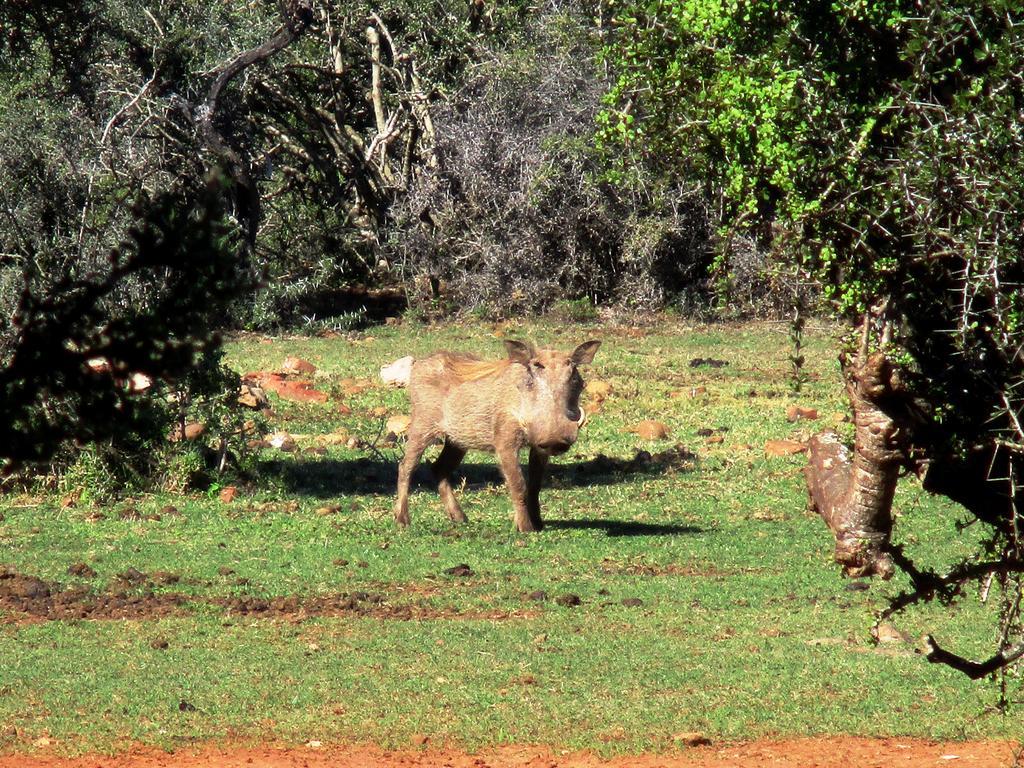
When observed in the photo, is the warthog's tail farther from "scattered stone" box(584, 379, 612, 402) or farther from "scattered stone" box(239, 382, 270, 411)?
"scattered stone" box(584, 379, 612, 402)

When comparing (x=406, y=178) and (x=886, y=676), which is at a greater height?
(x=406, y=178)

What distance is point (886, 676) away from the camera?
7414mm

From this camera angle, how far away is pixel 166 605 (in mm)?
8633

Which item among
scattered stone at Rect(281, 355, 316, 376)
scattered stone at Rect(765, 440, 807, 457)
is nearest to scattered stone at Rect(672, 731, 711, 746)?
scattered stone at Rect(765, 440, 807, 457)

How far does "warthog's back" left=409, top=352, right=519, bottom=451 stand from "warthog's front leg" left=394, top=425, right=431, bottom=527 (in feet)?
0.35

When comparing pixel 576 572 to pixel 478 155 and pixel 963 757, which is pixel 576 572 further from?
pixel 478 155

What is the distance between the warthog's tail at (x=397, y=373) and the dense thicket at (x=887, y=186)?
1185cm

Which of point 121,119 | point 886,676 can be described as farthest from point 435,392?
point 121,119

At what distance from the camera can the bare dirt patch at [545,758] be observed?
238 inches

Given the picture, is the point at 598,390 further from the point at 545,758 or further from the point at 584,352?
the point at 545,758

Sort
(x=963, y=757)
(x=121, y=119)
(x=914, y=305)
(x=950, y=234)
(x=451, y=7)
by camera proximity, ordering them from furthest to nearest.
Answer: (x=451, y=7)
(x=121, y=119)
(x=963, y=757)
(x=914, y=305)
(x=950, y=234)

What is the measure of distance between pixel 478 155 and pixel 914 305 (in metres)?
17.8

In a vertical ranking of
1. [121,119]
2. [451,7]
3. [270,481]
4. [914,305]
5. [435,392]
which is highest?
[451,7]

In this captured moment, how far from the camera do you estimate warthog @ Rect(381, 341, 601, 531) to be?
10.6m
